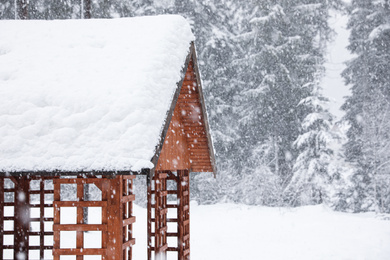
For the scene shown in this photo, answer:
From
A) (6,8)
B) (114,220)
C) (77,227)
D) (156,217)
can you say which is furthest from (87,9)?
(114,220)

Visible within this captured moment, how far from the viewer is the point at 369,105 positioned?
24.2 meters

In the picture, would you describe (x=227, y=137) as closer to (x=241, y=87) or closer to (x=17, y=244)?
(x=241, y=87)

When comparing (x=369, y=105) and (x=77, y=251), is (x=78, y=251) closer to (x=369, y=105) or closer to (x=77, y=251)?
(x=77, y=251)

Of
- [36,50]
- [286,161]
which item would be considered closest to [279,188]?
[286,161]

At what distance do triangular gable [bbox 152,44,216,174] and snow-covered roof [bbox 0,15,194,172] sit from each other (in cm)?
105

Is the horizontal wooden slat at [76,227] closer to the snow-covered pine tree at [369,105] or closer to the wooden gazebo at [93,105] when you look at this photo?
the wooden gazebo at [93,105]

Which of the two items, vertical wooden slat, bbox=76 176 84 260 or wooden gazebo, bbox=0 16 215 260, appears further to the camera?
vertical wooden slat, bbox=76 176 84 260

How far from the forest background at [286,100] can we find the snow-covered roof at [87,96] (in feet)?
51.0

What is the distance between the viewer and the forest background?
2420cm

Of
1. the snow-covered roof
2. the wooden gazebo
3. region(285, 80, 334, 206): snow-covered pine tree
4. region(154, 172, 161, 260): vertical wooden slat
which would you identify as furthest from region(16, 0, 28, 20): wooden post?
region(285, 80, 334, 206): snow-covered pine tree

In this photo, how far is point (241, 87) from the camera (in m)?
28.7

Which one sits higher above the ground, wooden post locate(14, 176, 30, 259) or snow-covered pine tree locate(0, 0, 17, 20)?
snow-covered pine tree locate(0, 0, 17, 20)

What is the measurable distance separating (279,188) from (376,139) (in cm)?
556

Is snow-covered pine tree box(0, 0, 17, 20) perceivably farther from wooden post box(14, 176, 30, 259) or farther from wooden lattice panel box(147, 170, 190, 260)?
wooden lattice panel box(147, 170, 190, 260)
